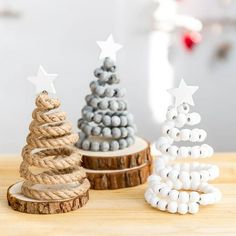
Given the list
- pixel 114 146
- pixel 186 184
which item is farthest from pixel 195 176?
pixel 114 146

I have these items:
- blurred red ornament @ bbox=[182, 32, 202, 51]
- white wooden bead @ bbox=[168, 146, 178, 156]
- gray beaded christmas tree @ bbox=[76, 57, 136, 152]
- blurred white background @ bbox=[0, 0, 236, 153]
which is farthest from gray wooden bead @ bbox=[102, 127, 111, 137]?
blurred red ornament @ bbox=[182, 32, 202, 51]

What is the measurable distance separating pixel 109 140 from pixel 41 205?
299 millimetres

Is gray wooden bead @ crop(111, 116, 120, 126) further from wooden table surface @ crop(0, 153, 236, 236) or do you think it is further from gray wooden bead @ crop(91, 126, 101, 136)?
wooden table surface @ crop(0, 153, 236, 236)

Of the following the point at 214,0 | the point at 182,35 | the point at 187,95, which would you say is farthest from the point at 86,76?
the point at 187,95

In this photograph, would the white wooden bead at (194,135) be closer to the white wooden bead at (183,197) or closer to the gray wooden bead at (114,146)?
the white wooden bead at (183,197)

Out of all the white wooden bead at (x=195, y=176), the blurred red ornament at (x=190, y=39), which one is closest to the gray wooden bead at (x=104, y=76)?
the white wooden bead at (x=195, y=176)

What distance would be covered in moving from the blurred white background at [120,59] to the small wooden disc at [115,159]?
1287mm

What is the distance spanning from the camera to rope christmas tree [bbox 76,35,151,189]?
141 centimetres

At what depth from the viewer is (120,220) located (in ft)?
4.00

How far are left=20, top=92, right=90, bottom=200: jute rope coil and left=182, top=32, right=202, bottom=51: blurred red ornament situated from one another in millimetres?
1623

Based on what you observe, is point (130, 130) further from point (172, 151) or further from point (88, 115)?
point (172, 151)

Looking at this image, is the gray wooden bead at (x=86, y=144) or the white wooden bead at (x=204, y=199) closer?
the white wooden bead at (x=204, y=199)

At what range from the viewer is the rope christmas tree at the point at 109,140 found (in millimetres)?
1409

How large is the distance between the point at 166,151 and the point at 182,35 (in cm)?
162
